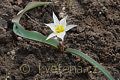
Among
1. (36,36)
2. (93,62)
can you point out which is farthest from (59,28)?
(93,62)

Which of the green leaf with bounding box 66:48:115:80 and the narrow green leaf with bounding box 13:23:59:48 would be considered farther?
the narrow green leaf with bounding box 13:23:59:48

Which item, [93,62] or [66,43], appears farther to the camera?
[66,43]

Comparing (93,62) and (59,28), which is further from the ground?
(59,28)

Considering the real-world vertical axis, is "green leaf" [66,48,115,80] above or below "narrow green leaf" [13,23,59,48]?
below

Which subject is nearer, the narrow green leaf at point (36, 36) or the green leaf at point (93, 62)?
the green leaf at point (93, 62)

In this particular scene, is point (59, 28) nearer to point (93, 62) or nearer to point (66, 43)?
point (66, 43)

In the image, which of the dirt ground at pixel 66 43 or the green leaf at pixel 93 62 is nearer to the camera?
the green leaf at pixel 93 62

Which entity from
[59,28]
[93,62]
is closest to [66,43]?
[59,28]

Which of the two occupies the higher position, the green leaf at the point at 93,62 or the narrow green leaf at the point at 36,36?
the narrow green leaf at the point at 36,36

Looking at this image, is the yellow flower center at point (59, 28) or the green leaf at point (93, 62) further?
the yellow flower center at point (59, 28)
